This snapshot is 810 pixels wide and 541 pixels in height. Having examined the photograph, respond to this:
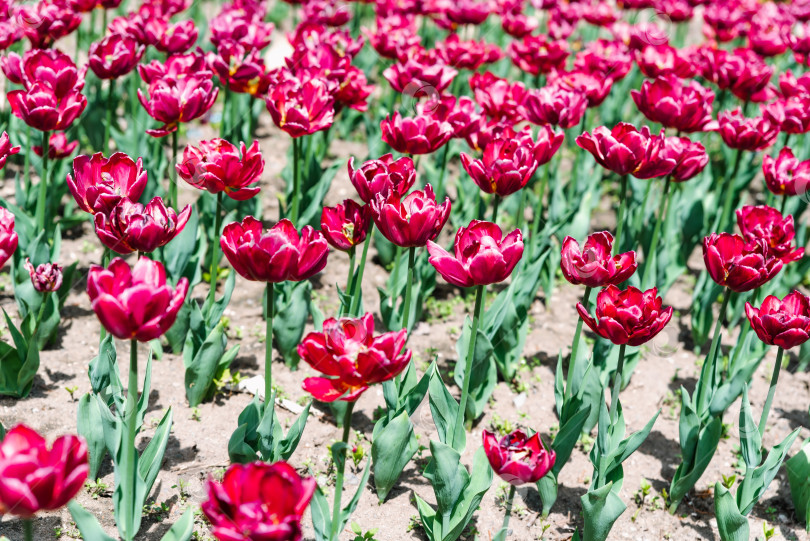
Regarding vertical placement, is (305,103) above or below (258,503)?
above

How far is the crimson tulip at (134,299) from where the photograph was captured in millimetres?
1874

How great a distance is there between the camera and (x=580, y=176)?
4.94 m

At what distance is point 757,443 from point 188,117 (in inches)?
94.9

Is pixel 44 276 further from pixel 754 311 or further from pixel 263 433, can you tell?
pixel 754 311

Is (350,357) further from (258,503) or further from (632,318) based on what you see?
(632,318)

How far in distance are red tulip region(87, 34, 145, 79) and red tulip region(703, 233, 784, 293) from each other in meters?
2.56

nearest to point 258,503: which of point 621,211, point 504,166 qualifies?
point 504,166

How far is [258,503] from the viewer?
1.77 meters

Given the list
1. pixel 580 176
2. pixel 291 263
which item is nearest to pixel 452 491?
pixel 291 263

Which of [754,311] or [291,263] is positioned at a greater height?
[291,263]

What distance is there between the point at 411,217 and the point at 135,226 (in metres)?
0.77

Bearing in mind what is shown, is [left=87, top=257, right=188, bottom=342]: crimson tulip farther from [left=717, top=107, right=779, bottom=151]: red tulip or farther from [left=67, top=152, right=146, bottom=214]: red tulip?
[left=717, top=107, right=779, bottom=151]: red tulip

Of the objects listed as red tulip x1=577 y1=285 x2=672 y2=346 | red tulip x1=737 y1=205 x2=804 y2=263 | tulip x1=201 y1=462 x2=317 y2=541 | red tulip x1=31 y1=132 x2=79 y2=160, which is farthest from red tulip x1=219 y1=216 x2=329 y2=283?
red tulip x1=31 y1=132 x2=79 y2=160

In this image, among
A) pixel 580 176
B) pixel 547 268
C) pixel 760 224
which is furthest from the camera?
pixel 580 176
